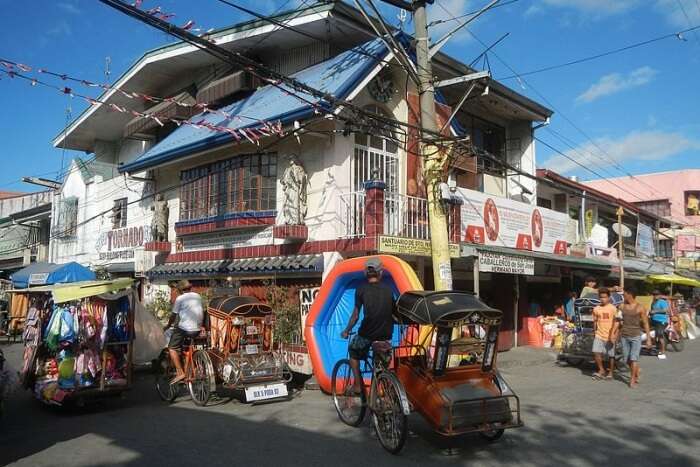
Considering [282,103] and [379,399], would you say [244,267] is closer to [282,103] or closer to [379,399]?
[282,103]

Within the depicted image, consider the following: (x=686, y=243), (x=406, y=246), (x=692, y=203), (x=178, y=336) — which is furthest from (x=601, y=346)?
(x=692, y=203)

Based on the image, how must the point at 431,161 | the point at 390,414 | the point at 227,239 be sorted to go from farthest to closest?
1. the point at 227,239
2. the point at 431,161
3. the point at 390,414

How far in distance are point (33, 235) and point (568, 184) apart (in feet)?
78.5

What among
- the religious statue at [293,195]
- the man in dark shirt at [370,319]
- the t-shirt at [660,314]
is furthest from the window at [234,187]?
the t-shirt at [660,314]

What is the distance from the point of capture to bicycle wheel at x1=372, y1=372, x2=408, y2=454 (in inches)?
227

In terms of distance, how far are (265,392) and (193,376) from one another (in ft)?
3.77

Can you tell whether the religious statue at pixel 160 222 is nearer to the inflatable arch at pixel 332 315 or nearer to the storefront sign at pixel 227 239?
the storefront sign at pixel 227 239

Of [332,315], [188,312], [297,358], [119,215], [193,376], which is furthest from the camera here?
[119,215]

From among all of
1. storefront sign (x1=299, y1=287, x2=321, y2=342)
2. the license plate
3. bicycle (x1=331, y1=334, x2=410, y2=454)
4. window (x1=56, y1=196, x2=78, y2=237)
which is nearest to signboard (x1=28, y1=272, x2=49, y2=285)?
window (x1=56, y1=196, x2=78, y2=237)

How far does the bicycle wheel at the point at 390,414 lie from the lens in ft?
18.9

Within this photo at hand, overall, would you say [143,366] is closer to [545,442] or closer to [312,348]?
A: [312,348]

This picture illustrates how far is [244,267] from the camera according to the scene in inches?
491

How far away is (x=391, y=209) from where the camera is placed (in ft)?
38.2

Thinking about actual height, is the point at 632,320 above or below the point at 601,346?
above
